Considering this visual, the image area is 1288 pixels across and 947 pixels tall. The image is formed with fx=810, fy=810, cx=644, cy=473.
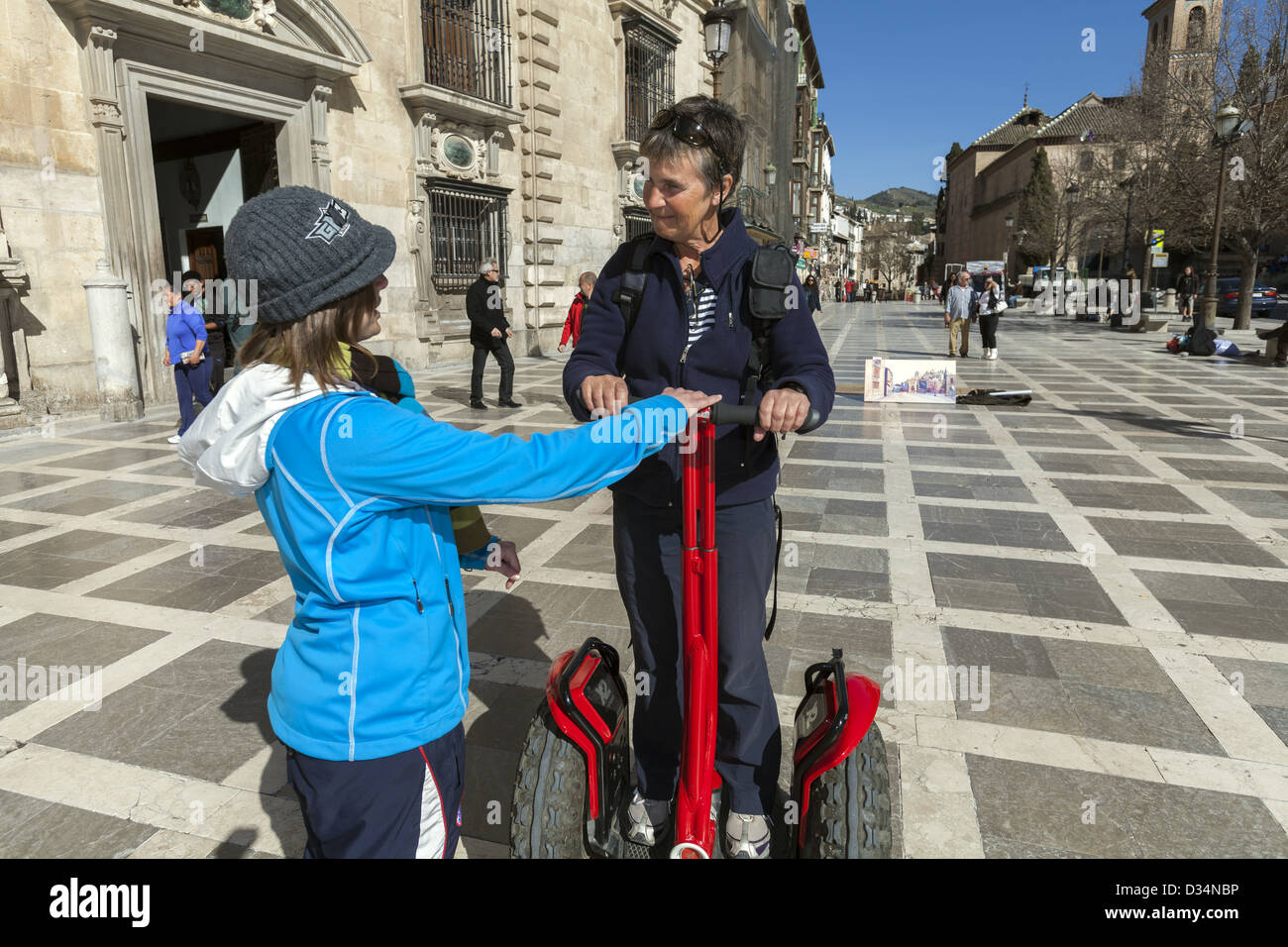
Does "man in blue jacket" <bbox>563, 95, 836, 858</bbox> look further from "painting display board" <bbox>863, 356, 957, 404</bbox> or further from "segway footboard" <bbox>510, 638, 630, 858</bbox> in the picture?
"painting display board" <bbox>863, 356, 957, 404</bbox>

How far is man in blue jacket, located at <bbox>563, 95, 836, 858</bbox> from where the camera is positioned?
1.92 metres

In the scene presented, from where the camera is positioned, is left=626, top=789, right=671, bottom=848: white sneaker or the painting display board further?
the painting display board

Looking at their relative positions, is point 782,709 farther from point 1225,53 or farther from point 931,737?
point 1225,53

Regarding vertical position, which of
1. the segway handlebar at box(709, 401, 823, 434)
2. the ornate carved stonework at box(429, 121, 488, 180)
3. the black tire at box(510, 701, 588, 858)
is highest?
the ornate carved stonework at box(429, 121, 488, 180)

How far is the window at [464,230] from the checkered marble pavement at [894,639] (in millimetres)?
7979

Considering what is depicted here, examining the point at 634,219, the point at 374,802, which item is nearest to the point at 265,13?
the point at 634,219

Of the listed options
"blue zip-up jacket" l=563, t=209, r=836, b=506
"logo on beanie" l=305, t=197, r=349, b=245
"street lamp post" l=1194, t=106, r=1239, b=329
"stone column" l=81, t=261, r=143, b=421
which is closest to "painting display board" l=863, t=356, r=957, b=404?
"stone column" l=81, t=261, r=143, b=421

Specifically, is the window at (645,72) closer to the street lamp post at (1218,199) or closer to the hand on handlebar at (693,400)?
the street lamp post at (1218,199)

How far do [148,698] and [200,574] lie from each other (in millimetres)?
1537

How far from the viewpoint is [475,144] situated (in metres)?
15.0

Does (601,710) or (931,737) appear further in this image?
(931,737)

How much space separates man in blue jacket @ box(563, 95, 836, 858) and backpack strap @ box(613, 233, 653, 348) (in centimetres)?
2

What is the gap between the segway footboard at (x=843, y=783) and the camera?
1.80 metres
